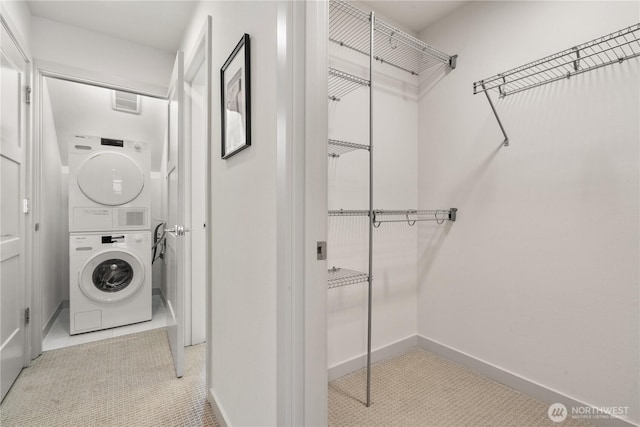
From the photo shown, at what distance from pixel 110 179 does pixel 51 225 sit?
29.7 inches

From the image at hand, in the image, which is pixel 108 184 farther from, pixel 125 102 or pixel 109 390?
pixel 109 390

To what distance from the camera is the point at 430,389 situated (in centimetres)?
182

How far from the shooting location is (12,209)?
1.82m

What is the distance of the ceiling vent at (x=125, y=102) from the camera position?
3238 millimetres

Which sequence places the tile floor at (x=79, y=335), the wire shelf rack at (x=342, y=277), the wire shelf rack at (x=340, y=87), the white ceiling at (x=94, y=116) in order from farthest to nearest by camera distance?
the white ceiling at (x=94, y=116) → the tile floor at (x=79, y=335) → the wire shelf rack at (x=340, y=87) → the wire shelf rack at (x=342, y=277)

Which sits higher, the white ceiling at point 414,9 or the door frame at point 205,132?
the white ceiling at point 414,9

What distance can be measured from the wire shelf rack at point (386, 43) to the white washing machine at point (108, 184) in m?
2.24

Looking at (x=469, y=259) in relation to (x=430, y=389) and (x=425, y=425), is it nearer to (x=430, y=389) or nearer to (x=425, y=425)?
(x=430, y=389)

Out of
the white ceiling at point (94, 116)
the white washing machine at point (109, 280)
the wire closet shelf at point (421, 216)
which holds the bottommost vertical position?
the white washing machine at point (109, 280)

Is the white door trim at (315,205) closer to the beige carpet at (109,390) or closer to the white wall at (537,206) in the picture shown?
the beige carpet at (109,390)

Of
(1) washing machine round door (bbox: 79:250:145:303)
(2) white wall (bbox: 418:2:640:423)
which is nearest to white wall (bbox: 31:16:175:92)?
(1) washing machine round door (bbox: 79:250:145:303)

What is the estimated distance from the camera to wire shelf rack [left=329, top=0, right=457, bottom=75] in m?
1.90

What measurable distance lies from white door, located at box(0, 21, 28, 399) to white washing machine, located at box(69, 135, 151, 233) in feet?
2.34

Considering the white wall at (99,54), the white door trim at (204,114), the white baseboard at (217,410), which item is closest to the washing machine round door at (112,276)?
the white door trim at (204,114)
